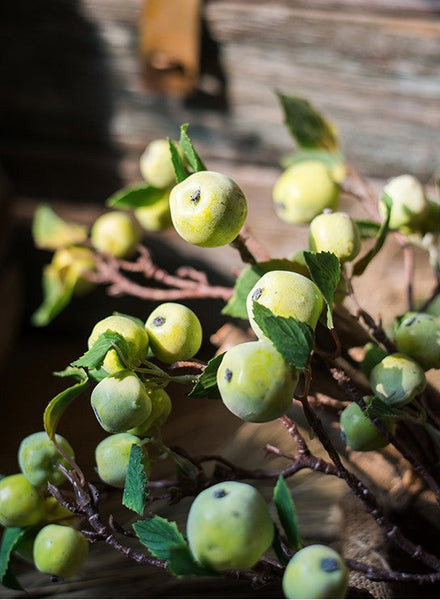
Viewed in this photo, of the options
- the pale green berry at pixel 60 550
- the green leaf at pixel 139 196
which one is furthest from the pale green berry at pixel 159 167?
the pale green berry at pixel 60 550

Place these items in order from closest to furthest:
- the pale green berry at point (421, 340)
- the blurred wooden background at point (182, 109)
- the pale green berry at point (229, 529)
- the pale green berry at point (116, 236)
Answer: the pale green berry at point (229, 529) → the pale green berry at point (421, 340) → the pale green berry at point (116, 236) → the blurred wooden background at point (182, 109)

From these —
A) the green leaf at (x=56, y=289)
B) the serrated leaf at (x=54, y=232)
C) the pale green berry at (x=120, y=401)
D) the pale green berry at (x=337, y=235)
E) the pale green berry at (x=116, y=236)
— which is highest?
the pale green berry at (x=337, y=235)

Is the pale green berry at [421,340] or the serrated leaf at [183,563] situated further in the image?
the pale green berry at [421,340]

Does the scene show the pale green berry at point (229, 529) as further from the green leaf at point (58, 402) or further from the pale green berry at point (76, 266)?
the pale green berry at point (76, 266)

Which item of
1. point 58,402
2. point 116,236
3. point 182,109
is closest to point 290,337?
point 58,402

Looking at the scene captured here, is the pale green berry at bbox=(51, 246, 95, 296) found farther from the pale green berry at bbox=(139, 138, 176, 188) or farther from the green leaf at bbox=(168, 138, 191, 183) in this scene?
the green leaf at bbox=(168, 138, 191, 183)
